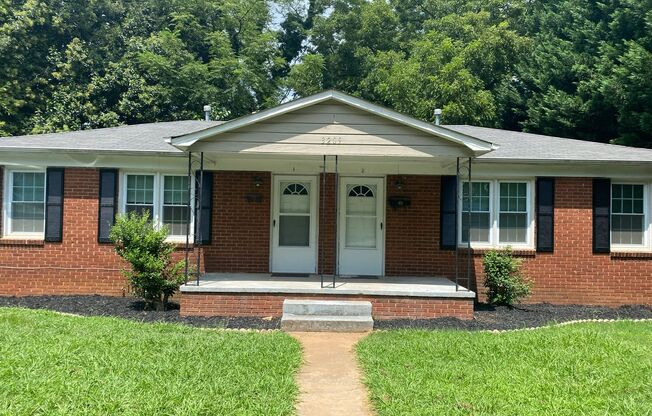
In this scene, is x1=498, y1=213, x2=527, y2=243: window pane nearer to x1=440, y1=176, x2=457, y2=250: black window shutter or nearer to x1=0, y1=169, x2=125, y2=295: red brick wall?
x1=440, y1=176, x2=457, y2=250: black window shutter

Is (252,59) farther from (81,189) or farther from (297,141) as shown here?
(297,141)

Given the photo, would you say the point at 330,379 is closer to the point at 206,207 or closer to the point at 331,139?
the point at 331,139

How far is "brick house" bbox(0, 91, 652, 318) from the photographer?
10.6 meters

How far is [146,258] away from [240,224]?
94.5 inches

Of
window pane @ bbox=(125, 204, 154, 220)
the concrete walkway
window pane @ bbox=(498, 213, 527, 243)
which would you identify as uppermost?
window pane @ bbox=(125, 204, 154, 220)

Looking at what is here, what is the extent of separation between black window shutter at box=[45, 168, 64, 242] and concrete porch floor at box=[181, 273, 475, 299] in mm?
3096

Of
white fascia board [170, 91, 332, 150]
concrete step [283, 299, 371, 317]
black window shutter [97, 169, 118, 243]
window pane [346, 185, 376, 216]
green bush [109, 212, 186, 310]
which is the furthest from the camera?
window pane [346, 185, 376, 216]

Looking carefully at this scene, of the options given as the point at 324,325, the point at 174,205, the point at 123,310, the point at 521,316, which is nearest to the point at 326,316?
the point at 324,325

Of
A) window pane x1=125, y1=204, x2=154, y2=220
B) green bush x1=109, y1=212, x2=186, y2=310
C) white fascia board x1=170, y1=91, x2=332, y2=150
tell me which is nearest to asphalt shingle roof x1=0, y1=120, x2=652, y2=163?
window pane x1=125, y1=204, x2=154, y2=220

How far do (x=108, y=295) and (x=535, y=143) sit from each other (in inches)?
378

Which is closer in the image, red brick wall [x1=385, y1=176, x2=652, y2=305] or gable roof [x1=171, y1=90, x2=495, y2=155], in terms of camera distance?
gable roof [x1=171, y1=90, x2=495, y2=155]

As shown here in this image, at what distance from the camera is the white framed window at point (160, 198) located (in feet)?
35.9

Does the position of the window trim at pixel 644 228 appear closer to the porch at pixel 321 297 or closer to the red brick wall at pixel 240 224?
the porch at pixel 321 297

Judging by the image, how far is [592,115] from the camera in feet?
66.6
